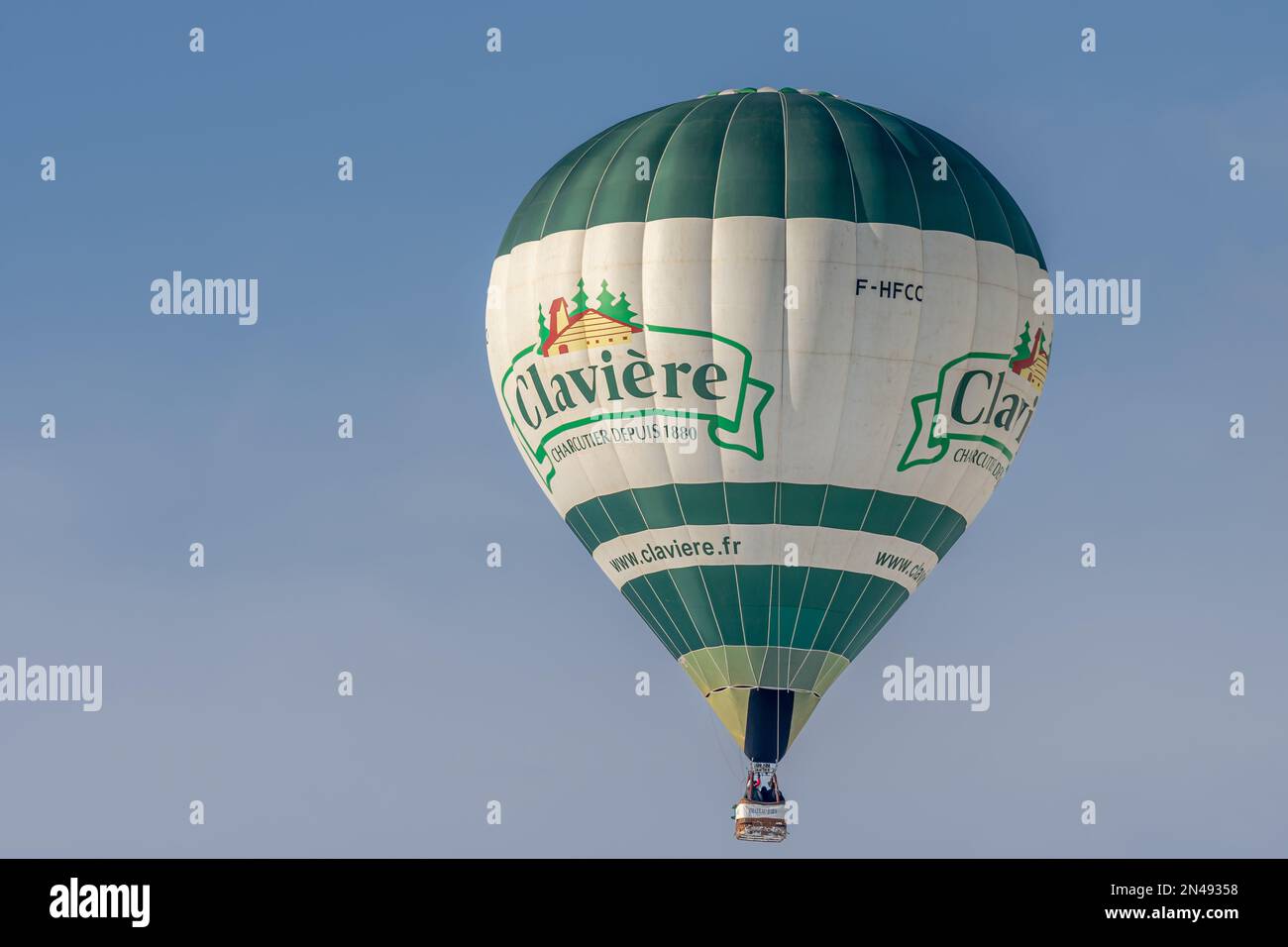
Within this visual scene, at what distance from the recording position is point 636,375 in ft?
208

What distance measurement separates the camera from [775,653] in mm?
64062

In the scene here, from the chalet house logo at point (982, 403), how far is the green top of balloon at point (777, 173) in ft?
5.69

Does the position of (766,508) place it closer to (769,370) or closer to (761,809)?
(769,370)

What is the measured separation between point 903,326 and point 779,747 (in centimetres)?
663

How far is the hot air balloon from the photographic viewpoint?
207ft

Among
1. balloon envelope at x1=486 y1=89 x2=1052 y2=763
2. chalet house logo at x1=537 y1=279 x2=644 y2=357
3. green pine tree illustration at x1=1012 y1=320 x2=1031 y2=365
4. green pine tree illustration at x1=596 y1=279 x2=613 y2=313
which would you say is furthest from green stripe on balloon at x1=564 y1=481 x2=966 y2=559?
green pine tree illustration at x1=596 y1=279 x2=613 y2=313

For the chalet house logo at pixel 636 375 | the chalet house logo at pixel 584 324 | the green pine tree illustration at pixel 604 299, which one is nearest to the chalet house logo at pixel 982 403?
the chalet house logo at pixel 636 375

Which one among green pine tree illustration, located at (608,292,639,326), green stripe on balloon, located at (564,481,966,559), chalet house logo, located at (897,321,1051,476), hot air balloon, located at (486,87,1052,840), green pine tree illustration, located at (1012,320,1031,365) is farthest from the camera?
green pine tree illustration, located at (1012,320,1031,365)

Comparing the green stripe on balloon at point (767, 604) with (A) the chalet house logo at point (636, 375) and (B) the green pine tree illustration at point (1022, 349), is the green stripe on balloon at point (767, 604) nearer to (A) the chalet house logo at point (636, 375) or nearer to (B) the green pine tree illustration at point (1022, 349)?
(A) the chalet house logo at point (636, 375)

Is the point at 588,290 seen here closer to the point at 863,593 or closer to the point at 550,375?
the point at 550,375

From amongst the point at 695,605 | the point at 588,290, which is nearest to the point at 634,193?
the point at 588,290

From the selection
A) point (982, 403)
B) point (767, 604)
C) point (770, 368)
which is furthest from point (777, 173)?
point (767, 604)

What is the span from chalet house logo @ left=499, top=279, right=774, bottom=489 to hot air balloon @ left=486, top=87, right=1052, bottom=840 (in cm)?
3

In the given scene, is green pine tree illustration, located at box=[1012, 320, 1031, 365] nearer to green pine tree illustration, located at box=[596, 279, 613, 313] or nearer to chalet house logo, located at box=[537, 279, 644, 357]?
chalet house logo, located at box=[537, 279, 644, 357]
